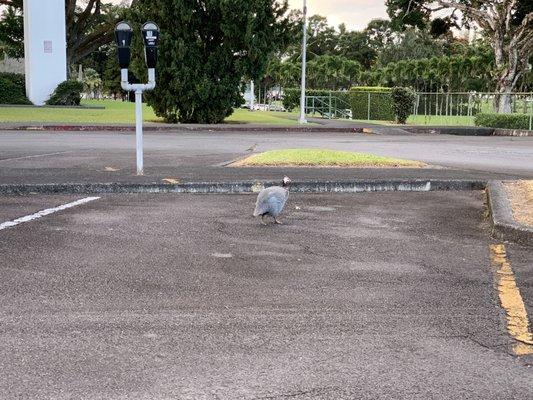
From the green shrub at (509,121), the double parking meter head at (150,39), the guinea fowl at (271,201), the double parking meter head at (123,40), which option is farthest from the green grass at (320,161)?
the green shrub at (509,121)

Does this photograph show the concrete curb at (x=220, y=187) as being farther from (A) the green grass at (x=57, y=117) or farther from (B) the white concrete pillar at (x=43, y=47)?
(B) the white concrete pillar at (x=43, y=47)

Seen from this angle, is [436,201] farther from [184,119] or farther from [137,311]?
[184,119]

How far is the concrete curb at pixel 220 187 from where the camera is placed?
955 cm

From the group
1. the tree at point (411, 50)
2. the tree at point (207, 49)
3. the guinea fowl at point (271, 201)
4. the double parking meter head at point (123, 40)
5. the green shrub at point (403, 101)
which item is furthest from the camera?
the tree at point (411, 50)

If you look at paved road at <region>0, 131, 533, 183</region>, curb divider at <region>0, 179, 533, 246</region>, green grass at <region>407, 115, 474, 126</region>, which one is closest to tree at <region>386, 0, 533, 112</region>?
green grass at <region>407, 115, 474, 126</region>

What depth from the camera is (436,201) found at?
9.18 metres

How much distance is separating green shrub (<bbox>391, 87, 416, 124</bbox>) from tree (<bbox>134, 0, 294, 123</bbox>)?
23.4 feet

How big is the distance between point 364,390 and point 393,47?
93795 mm

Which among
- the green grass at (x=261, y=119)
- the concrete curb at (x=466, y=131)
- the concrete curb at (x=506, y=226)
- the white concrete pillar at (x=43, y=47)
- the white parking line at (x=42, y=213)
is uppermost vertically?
the white concrete pillar at (x=43, y=47)

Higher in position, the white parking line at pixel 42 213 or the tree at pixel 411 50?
the tree at pixel 411 50

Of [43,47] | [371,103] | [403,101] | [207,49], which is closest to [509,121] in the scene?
[403,101]

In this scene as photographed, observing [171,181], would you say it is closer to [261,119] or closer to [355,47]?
[261,119]

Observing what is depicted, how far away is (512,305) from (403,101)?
2884cm

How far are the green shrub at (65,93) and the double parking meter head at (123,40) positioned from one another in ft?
91.1
